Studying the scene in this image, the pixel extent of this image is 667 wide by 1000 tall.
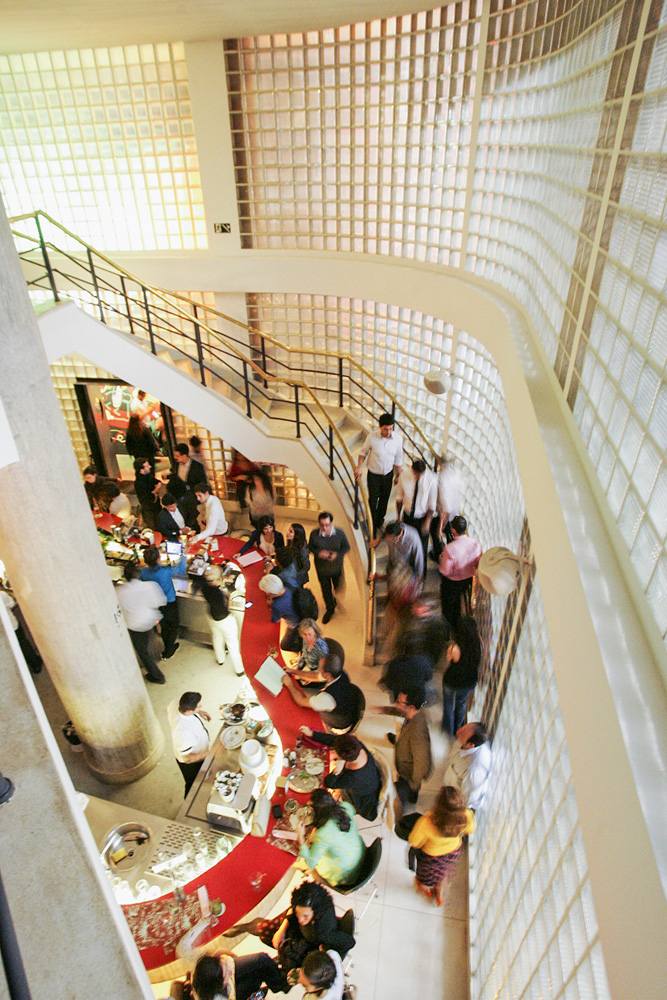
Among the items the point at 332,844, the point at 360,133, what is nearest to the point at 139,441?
the point at 360,133

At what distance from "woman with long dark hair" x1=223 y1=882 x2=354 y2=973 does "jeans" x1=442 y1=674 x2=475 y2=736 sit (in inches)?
77.6

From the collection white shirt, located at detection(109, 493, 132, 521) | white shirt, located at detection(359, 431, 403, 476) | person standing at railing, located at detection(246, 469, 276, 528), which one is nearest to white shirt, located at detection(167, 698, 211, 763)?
person standing at railing, located at detection(246, 469, 276, 528)

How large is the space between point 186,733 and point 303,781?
1065 millimetres

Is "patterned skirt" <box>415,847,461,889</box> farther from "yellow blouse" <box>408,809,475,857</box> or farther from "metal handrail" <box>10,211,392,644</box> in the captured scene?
"metal handrail" <box>10,211,392,644</box>

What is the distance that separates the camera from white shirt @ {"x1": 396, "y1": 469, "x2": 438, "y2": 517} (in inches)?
257

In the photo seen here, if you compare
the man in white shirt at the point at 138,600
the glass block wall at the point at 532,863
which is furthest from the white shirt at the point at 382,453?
the glass block wall at the point at 532,863

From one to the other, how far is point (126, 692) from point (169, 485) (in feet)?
11.8

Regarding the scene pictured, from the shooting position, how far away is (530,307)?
483cm

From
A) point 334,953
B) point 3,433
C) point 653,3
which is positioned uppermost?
point 653,3

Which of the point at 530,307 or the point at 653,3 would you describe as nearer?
the point at 653,3

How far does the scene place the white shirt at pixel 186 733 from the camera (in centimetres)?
497

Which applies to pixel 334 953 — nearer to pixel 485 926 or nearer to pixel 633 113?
pixel 485 926

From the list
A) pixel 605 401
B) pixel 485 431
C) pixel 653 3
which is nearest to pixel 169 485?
pixel 485 431

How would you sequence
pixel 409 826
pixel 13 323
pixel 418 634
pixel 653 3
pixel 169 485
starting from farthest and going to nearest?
1. pixel 169 485
2. pixel 418 634
3. pixel 409 826
4. pixel 13 323
5. pixel 653 3
